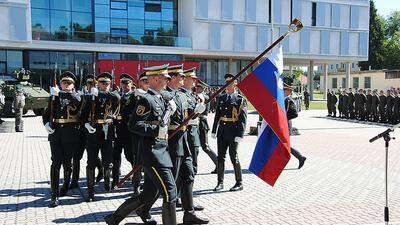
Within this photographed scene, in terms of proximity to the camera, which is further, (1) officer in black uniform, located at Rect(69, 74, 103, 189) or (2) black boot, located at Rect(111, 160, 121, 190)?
(2) black boot, located at Rect(111, 160, 121, 190)

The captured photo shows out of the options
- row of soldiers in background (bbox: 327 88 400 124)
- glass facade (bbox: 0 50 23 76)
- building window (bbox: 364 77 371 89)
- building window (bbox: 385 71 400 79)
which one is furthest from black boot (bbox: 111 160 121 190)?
building window (bbox: 364 77 371 89)

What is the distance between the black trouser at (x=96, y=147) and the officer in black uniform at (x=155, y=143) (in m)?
2.38

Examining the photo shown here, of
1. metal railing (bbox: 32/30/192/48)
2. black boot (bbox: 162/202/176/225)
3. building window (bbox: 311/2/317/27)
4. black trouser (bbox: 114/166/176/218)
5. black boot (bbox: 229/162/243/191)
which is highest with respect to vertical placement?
building window (bbox: 311/2/317/27)

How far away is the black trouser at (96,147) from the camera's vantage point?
760cm

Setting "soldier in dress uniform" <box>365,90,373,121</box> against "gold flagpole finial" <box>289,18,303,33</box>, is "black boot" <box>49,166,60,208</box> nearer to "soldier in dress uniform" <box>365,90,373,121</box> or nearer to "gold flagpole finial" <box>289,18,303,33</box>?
"gold flagpole finial" <box>289,18,303,33</box>

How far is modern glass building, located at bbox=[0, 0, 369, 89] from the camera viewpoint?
38.9m

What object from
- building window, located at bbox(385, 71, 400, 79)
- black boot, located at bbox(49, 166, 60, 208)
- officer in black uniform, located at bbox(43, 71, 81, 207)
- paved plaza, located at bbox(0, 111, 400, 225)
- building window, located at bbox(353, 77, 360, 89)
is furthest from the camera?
building window, located at bbox(353, 77, 360, 89)

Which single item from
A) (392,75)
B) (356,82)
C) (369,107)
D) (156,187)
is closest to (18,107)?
(156,187)

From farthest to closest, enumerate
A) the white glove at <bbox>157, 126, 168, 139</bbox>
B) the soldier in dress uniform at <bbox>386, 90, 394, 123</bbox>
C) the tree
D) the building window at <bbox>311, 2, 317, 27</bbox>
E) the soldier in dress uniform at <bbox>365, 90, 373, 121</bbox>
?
the tree
the building window at <bbox>311, 2, 317, 27</bbox>
the soldier in dress uniform at <bbox>365, 90, 373, 121</bbox>
the soldier in dress uniform at <bbox>386, 90, 394, 123</bbox>
the white glove at <bbox>157, 126, 168, 139</bbox>

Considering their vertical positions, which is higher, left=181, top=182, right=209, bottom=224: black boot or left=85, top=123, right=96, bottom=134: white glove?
left=85, top=123, right=96, bottom=134: white glove

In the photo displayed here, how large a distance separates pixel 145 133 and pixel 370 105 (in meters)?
21.7

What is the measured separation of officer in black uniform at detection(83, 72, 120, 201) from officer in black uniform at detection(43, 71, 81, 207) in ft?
0.77

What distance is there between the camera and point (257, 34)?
4831 centimetres

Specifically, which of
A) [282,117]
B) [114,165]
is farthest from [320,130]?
[282,117]
